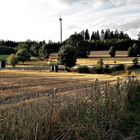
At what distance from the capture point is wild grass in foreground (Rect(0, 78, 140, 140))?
7820mm

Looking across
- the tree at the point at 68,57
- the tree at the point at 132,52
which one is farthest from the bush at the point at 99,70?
the tree at the point at 132,52

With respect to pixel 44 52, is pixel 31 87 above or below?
below

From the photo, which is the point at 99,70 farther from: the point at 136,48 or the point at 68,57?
the point at 136,48

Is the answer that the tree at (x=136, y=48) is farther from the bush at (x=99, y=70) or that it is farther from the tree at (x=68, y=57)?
the bush at (x=99, y=70)

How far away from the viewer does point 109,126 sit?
1056 centimetres

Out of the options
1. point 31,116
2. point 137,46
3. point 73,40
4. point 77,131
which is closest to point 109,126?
point 77,131

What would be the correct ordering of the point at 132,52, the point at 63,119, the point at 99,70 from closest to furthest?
1. the point at 63,119
2. the point at 99,70
3. the point at 132,52

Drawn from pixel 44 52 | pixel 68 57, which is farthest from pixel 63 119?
pixel 44 52

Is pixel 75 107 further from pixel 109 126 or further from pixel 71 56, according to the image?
pixel 71 56

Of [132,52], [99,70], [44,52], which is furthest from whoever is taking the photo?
[44,52]

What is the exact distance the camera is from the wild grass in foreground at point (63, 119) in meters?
7.82

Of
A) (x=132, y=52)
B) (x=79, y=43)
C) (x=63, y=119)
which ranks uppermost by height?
(x=79, y=43)

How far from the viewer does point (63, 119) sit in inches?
370

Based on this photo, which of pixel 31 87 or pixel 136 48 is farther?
pixel 136 48
